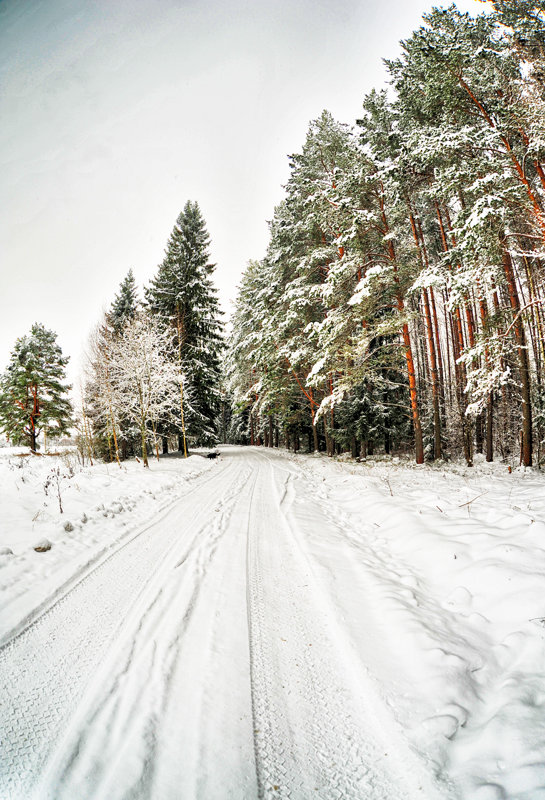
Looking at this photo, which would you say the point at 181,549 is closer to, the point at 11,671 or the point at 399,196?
the point at 11,671

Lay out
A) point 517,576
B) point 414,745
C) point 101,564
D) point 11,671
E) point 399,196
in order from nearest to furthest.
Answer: point 414,745 < point 11,671 < point 517,576 < point 101,564 < point 399,196

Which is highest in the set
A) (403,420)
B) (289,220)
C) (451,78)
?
(289,220)

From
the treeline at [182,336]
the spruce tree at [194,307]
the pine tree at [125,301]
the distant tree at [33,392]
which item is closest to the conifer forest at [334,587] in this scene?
the treeline at [182,336]

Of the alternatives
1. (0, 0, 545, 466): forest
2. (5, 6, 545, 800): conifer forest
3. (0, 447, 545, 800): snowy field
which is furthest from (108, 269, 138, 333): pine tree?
(0, 447, 545, 800): snowy field

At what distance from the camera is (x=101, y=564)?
3.93m

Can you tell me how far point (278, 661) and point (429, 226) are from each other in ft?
65.4

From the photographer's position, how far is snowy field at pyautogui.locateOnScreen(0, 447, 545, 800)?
60.7 inches

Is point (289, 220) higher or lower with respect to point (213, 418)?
higher

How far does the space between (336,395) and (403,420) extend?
34.7ft

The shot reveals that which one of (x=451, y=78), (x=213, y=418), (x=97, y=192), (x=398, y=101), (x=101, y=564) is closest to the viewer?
(x=101, y=564)

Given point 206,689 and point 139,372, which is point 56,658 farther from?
point 139,372

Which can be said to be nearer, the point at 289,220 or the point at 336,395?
the point at 336,395

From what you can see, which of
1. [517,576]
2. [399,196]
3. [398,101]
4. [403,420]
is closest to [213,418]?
[403,420]

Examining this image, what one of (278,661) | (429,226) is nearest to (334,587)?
(278,661)
